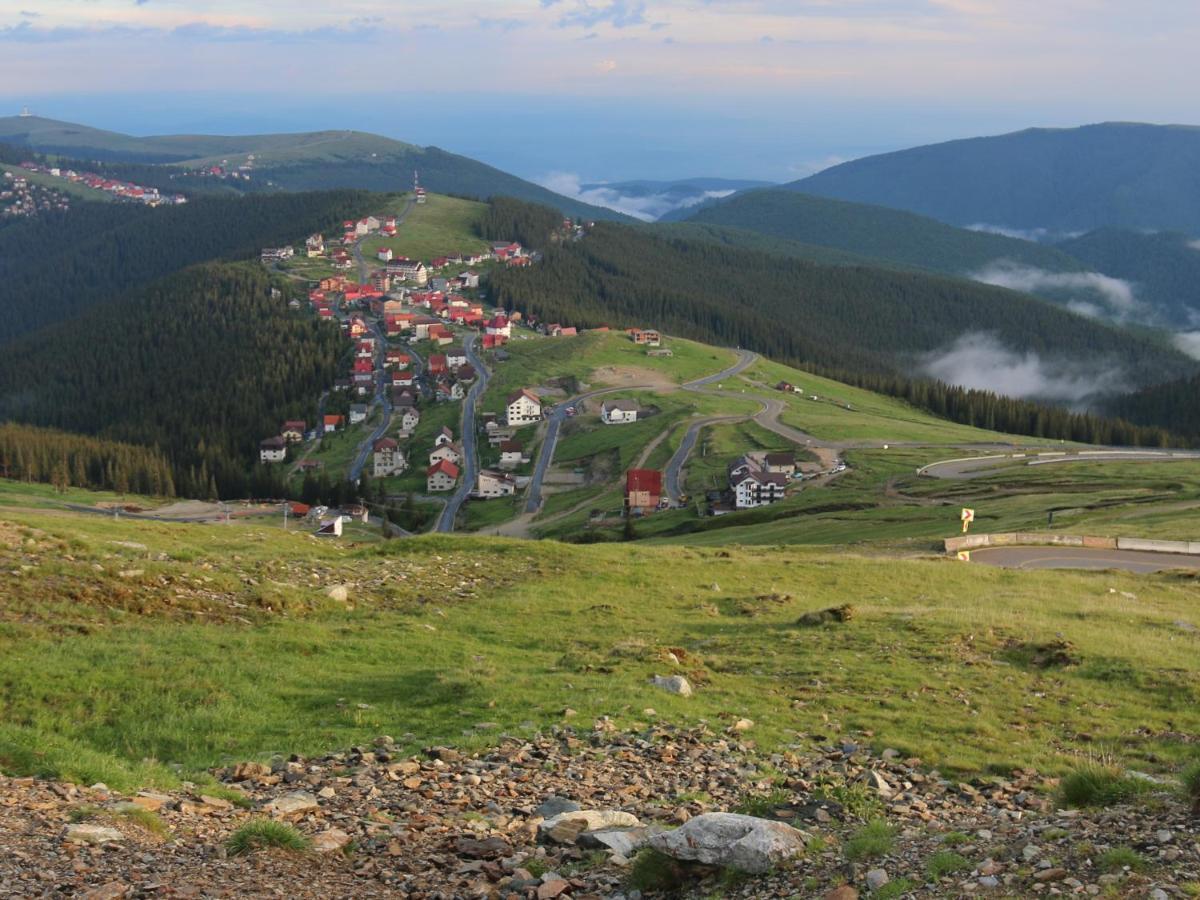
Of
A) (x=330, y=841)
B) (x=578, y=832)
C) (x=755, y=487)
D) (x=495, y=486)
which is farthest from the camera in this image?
(x=495, y=486)

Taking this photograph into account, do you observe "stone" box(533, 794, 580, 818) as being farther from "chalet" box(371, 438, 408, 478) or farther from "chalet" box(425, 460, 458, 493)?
"chalet" box(371, 438, 408, 478)

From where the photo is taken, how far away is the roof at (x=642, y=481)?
116062 mm

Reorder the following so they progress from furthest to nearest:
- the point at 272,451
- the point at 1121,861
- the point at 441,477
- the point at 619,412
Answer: the point at 272,451, the point at 619,412, the point at 441,477, the point at 1121,861

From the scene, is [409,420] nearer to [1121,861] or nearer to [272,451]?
[272,451]

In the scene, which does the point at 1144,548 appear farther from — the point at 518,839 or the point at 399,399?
the point at 399,399

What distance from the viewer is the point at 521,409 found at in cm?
16738

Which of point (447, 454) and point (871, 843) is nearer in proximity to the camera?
point (871, 843)

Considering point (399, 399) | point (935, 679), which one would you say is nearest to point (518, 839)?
point (935, 679)

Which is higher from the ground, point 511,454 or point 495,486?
point 511,454

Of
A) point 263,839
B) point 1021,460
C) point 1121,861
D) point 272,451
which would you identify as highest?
point 1121,861

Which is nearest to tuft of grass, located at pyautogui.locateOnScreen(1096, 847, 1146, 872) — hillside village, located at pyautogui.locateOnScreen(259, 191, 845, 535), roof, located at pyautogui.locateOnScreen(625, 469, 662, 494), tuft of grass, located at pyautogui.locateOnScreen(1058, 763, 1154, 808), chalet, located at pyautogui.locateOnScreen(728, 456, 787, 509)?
tuft of grass, located at pyautogui.locateOnScreen(1058, 763, 1154, 808)

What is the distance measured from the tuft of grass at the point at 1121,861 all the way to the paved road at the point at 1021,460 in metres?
87.3

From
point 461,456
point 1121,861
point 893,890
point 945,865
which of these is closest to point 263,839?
point 893,890

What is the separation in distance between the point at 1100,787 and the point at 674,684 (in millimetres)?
8546
